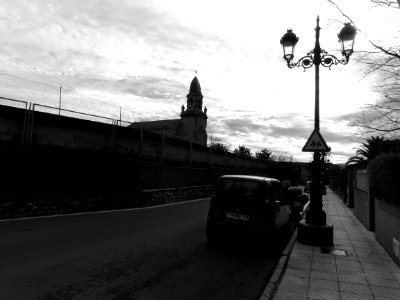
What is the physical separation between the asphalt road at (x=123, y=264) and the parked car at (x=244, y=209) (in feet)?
1.72

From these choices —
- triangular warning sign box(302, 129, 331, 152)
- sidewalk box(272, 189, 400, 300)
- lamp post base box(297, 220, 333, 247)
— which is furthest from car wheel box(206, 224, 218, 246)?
triangular warning sign box(302, 129, 331, 152)

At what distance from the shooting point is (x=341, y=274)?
5.98 metres

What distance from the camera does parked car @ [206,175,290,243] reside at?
7719mm

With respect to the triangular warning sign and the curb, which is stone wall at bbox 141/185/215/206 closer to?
the triangular warning sign

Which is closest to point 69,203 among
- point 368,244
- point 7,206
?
point 7,206

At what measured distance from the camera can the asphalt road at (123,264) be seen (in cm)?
484

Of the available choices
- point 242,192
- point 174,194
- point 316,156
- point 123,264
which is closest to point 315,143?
point 316,156

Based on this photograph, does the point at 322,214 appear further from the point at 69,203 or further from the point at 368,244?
the point at 69,203

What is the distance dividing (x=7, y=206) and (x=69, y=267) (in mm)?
7188

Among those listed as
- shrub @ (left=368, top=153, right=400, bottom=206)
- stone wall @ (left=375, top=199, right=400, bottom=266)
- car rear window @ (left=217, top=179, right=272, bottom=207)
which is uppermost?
shrub @ (left=368, top=153, right=400, bottom=206)

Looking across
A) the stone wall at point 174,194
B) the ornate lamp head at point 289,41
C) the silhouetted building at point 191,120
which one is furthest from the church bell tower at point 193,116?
the ornate lamp head at point 289,41

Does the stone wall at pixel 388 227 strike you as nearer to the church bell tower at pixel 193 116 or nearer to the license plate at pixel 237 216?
the license plate at pixel 237 216

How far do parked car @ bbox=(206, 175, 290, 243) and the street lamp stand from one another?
3.21 ft

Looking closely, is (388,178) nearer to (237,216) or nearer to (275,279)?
(237,216)
